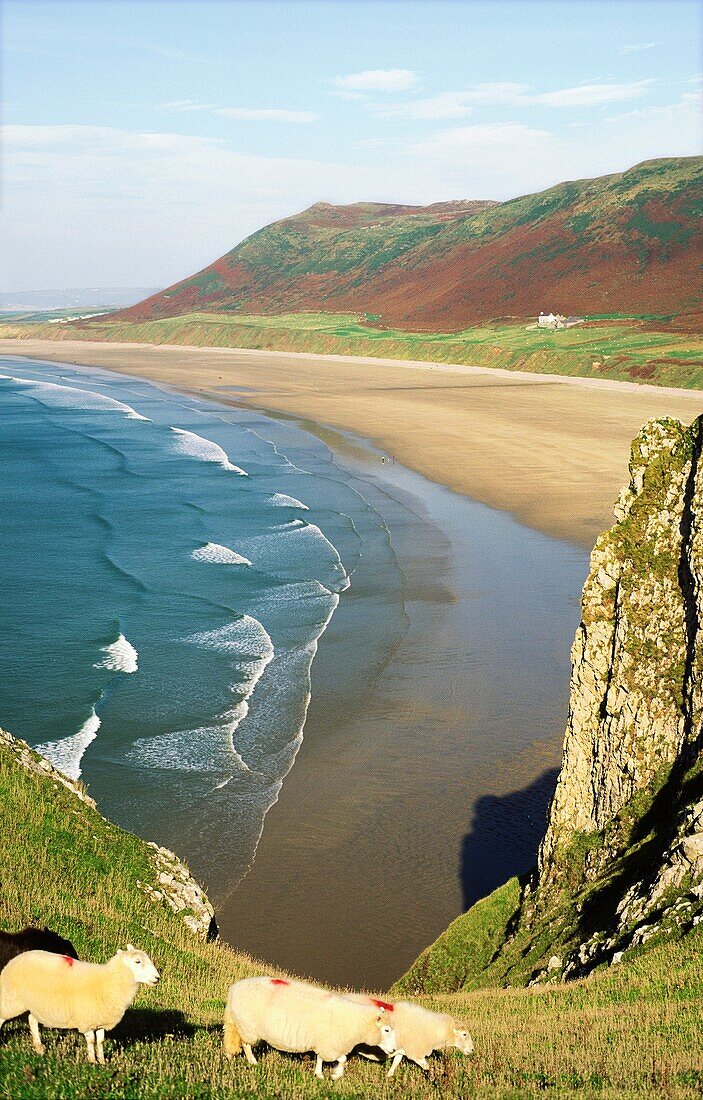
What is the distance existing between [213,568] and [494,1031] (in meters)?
33.9

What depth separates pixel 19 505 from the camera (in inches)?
2299

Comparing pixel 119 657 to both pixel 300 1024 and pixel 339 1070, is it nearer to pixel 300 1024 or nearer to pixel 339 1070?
pixel 300 1024

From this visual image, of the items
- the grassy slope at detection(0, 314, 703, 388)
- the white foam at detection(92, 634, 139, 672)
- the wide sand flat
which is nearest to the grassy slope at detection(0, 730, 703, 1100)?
the white foam at detection(92, 634, 139, 672)

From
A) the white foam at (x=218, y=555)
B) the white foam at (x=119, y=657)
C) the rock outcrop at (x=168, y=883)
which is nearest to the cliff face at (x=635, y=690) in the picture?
the rock outcrop at (x=168, y=883)

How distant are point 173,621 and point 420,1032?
90.4ft

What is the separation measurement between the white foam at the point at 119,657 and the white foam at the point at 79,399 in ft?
217

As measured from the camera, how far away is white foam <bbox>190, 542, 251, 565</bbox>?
45406 millimetres

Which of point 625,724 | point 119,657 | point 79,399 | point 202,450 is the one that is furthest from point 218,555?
point 79,399

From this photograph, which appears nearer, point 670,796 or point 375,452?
point 670,796

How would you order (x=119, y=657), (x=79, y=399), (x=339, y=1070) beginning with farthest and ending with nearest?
(x=79, y=399) < (x=119, y=657) < (x=339, y=1070)

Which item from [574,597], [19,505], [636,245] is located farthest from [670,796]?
[636,245]

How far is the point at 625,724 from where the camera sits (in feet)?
55.6

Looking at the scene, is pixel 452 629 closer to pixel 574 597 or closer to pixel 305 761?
pixel 574 597

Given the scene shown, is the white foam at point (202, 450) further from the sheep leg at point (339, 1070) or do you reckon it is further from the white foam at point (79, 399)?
the sheep leg at point (339, 1070)
